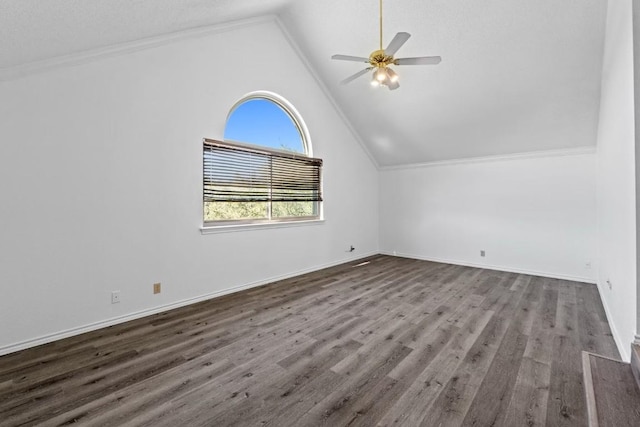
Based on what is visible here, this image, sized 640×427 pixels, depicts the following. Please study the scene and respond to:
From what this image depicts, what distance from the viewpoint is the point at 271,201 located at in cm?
431

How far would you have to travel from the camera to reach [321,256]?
5.03 m

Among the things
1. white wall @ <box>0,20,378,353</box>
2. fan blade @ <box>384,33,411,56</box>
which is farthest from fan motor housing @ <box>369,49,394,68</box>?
white wall @ <box>0,20,378,353</box>

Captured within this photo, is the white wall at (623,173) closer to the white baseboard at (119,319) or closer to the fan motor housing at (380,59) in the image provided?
the fan motor housing at (380,59)

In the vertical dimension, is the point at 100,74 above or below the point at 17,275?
above

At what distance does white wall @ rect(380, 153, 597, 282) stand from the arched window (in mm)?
2284

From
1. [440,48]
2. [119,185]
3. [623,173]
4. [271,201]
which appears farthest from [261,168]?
[623,173]

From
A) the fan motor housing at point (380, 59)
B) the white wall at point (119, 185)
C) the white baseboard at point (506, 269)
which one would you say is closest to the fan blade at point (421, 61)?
the fan motor housing at point (380, 59)

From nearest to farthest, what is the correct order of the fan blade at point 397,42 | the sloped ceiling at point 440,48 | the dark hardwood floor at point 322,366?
the dark hardwood floor at point 322,366 → the sloped ceiling at point 440,48 → the fan blade at point 397,42

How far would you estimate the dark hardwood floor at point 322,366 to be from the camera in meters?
1.58

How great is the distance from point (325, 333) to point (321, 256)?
2497 mm

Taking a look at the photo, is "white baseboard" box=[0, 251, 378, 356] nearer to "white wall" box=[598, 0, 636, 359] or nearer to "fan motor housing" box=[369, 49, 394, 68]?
"fan motor housing" box=[369, 49, 394, 68]

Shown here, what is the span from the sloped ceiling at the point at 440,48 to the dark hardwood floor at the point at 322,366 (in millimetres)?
2276

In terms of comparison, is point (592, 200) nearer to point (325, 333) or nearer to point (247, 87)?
point (325, 333)

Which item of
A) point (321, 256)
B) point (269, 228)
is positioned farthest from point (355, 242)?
point (269, 228)
